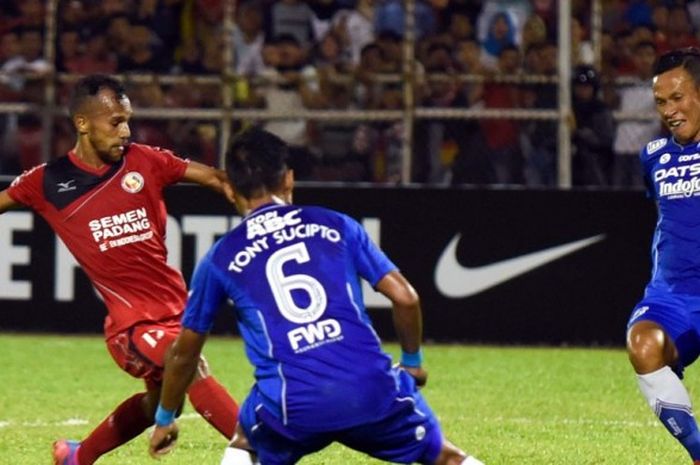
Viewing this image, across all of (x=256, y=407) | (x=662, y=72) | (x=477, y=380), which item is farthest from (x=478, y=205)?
(x=256, y=407)

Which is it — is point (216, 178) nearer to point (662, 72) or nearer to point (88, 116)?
point (88, 116)

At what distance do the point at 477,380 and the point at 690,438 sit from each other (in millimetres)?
4590

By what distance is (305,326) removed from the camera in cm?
554

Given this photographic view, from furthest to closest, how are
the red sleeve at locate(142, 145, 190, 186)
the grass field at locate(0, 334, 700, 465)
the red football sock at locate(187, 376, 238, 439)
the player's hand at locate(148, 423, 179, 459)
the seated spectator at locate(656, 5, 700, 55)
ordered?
the seated spectator at locate(656, 5, 700, 55) → the grass field at locate(0, 334, 700, 465) → the red sleeve at locate(142, 145, 190, 186) → the red football sock at locate(187, 376, 238, 439) → the player's hand at locate(148, 423, 179, 459)

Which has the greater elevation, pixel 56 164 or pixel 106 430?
pixel 56 164

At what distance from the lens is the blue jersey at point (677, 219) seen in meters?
7.66

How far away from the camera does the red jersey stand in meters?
7.55

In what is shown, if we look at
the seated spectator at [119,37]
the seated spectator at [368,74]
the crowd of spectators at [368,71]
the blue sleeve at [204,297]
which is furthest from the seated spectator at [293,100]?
the blue sleeve at [204,297]

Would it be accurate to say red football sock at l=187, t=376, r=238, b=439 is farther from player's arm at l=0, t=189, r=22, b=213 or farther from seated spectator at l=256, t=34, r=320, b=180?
seated spectator at l=256, t=34, r=320, b=180

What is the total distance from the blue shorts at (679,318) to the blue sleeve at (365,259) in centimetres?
216

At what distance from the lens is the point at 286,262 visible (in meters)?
5.56

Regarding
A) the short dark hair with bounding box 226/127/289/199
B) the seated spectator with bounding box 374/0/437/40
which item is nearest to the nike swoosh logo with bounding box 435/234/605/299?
the seated spectator with bounding box 374/0/437/40

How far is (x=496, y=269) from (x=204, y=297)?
8396mm

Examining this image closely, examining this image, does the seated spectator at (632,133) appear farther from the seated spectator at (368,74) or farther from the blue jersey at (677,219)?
the blue jersey at (677,219)
